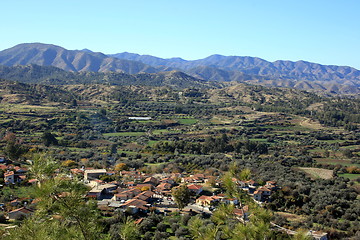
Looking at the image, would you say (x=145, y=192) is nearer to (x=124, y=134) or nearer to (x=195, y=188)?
(x=195, y=188)

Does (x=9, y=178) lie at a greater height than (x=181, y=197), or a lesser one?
Result: lesser

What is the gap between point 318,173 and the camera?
37.2m

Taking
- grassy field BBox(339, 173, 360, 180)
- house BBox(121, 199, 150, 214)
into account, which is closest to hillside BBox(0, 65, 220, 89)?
grassy field BBox(339, 173, 360, 180)

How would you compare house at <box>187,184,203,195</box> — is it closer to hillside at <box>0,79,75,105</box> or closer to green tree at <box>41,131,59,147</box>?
green tree at <box>41,131,59,147</box>

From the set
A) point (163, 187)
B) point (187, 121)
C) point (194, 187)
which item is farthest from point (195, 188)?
point (187, 121)

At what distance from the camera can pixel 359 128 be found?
248 ft

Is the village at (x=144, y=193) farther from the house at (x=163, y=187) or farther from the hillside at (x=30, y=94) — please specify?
the hillside at (x=30, y=94)

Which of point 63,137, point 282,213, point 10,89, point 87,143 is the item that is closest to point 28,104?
point 10,89

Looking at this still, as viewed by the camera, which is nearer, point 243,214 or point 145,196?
point 243,214

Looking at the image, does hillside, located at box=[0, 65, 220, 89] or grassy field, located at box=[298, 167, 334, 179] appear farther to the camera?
hillside, located at box=[0, 65, 220, 89]

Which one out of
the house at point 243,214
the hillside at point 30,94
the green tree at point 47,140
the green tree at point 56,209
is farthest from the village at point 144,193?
the hillside at point 30,94

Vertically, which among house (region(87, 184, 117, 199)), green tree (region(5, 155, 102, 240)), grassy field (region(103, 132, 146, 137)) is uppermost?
green tree (region(5, 155, 102, 240))

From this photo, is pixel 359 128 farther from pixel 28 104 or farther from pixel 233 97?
pixel 28 104

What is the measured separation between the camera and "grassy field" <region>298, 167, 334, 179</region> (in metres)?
35.7
